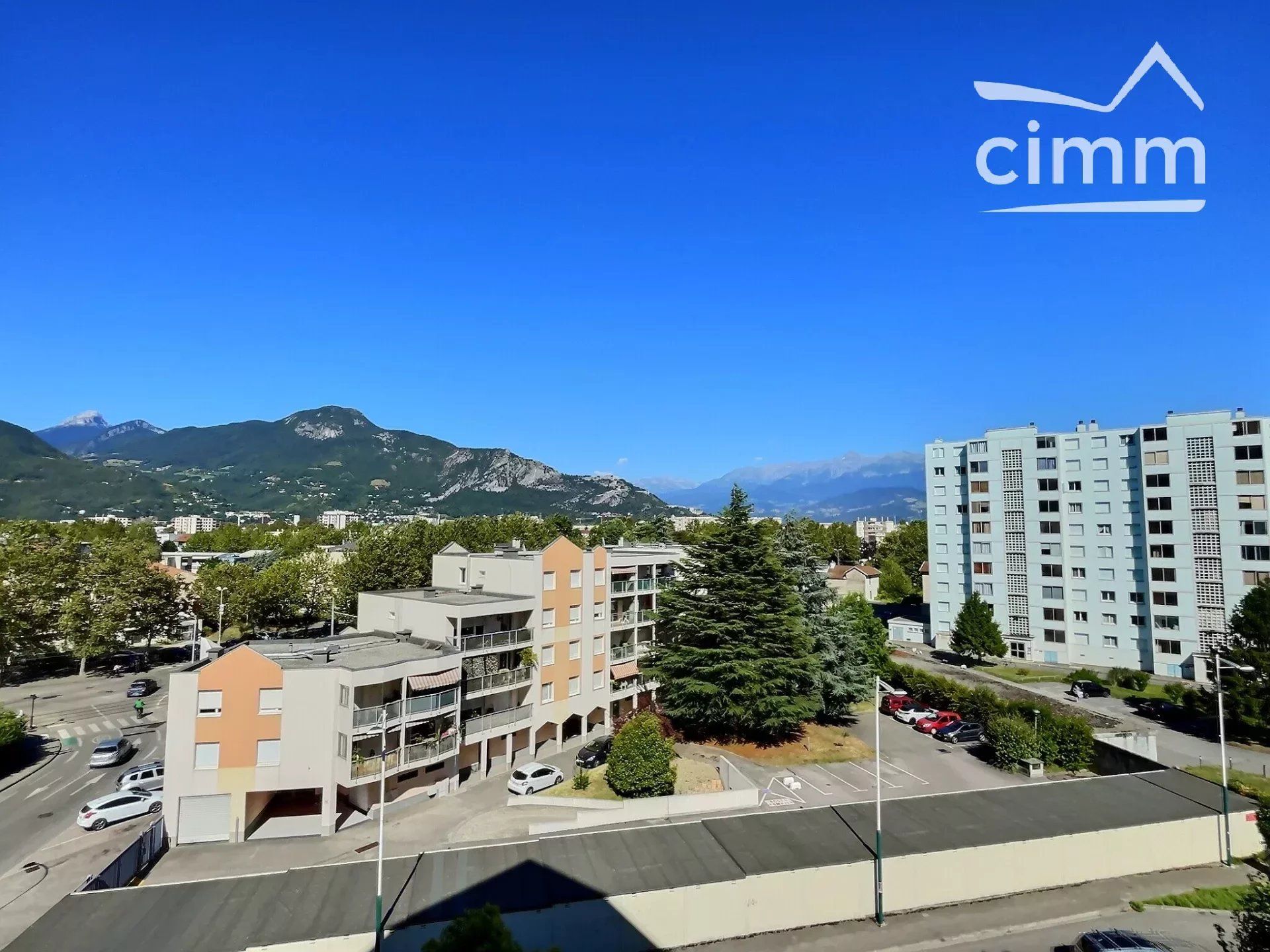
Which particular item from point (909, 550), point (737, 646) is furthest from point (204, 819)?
point (909, 550)

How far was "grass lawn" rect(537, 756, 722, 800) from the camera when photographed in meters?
29.6

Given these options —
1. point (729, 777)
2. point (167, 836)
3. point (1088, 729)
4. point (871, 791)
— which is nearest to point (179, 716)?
point (167, 836)

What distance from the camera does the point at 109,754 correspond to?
34375 millimetres

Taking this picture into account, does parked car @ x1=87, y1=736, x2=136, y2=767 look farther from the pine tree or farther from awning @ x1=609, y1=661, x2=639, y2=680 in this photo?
the pine tree

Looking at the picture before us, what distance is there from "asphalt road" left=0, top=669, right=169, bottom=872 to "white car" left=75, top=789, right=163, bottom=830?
52 centimetres

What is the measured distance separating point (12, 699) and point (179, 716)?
33.7 metres

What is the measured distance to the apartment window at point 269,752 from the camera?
87.2 ft

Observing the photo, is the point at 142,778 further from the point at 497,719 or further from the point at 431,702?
the point at 497,719

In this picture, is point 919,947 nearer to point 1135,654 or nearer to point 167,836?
point 167,836

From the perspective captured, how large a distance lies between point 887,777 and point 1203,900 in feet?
42.2

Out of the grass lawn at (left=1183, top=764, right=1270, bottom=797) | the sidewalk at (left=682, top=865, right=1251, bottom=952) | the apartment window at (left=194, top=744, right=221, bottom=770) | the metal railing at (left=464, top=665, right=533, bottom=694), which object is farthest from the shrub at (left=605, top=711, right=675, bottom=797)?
the grass lawn at (left=1183, top=764, right=1270, bottom=797)

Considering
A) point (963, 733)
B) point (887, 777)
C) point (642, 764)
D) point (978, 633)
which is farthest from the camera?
point (978, 633)

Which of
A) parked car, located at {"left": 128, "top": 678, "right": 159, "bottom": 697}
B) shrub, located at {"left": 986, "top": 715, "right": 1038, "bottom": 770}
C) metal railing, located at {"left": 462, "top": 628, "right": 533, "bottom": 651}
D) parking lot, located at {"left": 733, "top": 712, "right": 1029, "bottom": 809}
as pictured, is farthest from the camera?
parked car, located at {"left": 128, "top": 678, "right": 159, "bottom": 697}

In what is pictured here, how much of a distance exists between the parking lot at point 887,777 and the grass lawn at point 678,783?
2084mm
